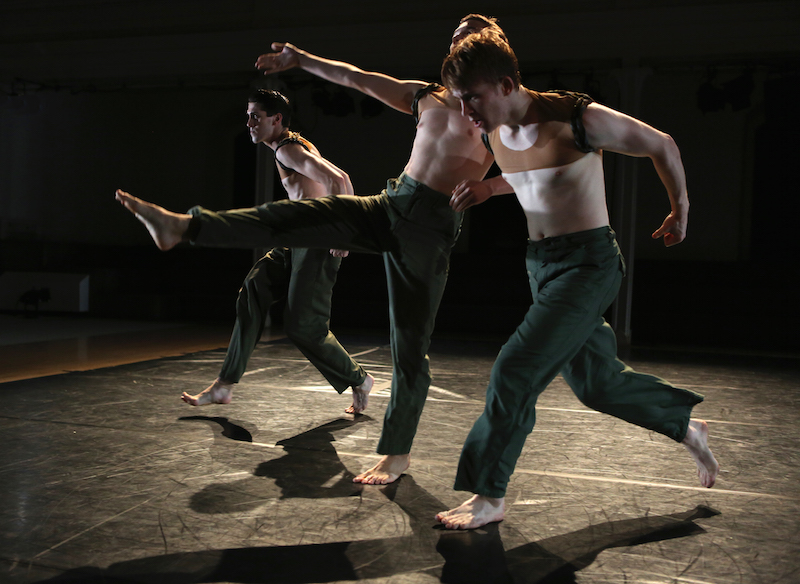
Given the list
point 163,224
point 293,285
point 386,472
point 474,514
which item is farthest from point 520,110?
point 293,285

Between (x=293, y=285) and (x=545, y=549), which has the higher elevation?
(x=293, y=285)

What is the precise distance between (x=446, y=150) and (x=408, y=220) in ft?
0.73

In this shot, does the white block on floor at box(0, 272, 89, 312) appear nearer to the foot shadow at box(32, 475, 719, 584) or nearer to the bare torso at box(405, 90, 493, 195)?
the bare torso at box(405, 90, 493, 195)

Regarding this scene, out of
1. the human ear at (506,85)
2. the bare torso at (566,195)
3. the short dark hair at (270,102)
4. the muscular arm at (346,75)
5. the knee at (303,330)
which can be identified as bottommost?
the knee at (303,330)

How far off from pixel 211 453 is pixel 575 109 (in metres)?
1.55

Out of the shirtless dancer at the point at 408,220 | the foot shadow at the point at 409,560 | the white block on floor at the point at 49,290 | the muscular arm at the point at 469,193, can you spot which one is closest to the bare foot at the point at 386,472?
the shirtless dancer at the point at 408,220

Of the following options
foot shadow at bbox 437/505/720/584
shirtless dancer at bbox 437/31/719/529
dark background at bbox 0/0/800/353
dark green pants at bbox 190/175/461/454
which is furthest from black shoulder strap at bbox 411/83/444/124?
dark background at bbox 0/0/800/353

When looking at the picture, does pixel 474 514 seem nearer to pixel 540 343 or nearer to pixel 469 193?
pixel 540 343

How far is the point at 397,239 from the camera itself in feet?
6.37

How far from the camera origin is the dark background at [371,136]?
6520mm

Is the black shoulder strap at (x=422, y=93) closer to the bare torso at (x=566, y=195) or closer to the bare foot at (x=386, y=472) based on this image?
the bare torso at (x=566, y=195)

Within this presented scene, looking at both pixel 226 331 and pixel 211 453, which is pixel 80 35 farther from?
pixel 211 453

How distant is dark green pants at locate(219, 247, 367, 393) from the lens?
2799mm

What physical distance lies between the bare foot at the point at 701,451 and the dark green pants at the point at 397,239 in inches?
29.7
